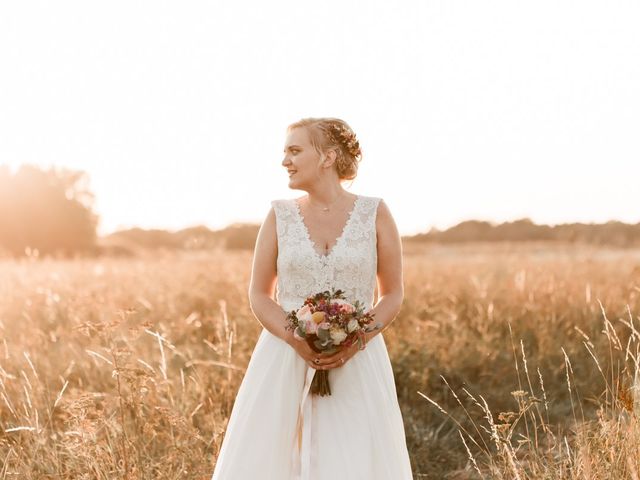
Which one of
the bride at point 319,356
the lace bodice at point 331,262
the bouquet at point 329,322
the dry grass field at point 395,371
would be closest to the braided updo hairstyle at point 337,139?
the bride at point 319,356

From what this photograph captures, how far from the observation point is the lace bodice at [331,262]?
3.83 metres

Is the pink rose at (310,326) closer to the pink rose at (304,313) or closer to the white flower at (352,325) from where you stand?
the pink rose at (304,313)

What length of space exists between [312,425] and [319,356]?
42cm

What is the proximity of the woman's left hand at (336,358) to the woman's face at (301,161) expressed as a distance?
0.88m

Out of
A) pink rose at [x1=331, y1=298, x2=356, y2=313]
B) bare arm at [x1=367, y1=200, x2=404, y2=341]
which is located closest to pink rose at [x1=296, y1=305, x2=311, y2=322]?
pink rose at [x1=331, y1=298, x2=356, y2=313]

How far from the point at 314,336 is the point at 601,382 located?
4068 millimetres

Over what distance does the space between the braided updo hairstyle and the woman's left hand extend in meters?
0.96

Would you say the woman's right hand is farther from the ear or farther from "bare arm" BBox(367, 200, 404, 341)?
the ear

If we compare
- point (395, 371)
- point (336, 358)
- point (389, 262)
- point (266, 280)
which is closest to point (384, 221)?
point (389, 262)

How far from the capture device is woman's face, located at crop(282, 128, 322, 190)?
389cm

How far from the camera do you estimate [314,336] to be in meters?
3.45

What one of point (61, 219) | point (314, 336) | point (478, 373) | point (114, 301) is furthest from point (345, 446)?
point (61, 219)

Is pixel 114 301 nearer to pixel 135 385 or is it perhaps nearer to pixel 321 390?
pixel 135 385

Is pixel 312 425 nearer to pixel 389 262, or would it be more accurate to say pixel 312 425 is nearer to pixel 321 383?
pixel 321 383
